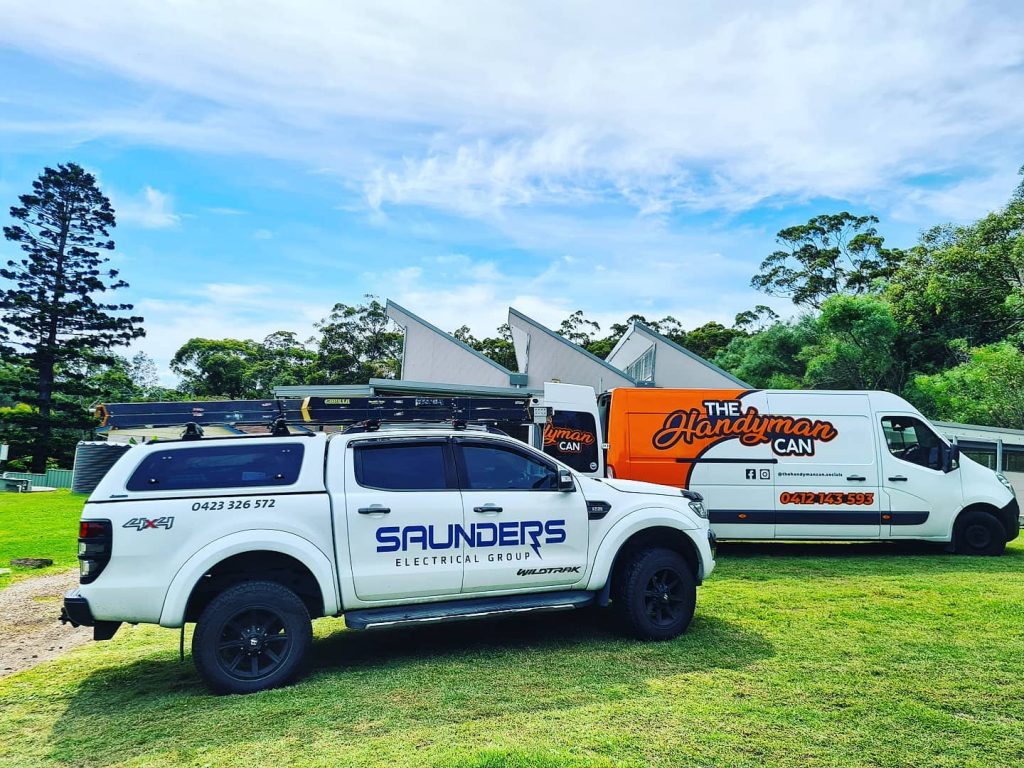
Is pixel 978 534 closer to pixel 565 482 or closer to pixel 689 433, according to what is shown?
pixel 689 433

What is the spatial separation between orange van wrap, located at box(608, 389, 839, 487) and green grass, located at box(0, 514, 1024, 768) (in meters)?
3.37

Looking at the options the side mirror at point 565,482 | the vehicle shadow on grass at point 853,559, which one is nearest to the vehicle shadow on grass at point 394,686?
the side mirror at point 565,482

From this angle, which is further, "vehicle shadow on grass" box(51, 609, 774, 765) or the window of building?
the window of building

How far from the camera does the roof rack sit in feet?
18.5

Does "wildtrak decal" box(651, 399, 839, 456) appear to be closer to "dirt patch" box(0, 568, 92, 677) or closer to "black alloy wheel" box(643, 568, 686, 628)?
"black alloy wheel" box(643, 568, 686, 628)

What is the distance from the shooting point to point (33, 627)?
7.23 metres

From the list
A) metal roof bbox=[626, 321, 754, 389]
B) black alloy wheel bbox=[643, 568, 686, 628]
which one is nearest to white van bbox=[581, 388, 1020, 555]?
black alloy wheel bbox=[643, 568, 686, 628]

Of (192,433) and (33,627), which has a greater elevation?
(192,433)

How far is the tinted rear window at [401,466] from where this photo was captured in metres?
5.49

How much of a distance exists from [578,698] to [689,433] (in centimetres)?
617

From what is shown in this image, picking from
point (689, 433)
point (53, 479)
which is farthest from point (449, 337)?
point (689, 433)

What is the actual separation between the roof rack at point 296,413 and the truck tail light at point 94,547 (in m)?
0.87

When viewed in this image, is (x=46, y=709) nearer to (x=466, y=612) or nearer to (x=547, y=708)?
(x=466, y=612)

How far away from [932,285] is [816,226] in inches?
753
